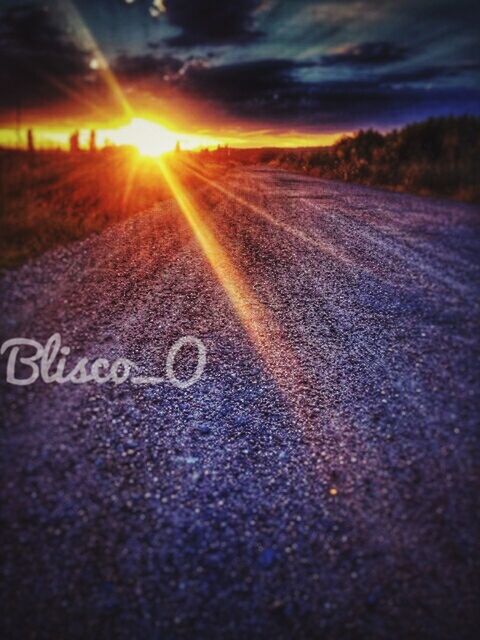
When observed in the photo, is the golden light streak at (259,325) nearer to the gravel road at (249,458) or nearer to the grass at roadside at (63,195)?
the gravel road at (249,458)

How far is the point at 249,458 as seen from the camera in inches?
142

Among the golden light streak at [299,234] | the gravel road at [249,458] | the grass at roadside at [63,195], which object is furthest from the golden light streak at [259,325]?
the grass at roadside at [63,195]

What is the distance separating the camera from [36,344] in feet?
14.5

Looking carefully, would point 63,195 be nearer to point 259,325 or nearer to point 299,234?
point 299,234

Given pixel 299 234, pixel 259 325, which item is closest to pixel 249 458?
pixel 259 325

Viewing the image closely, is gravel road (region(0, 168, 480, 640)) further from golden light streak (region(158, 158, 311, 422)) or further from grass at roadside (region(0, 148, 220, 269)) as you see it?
grass at roadside (region(0, 148, 220, 269))

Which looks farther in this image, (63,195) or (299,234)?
(63,195)

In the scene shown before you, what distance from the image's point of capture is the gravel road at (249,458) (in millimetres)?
2494

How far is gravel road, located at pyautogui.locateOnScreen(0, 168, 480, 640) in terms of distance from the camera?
2.49m

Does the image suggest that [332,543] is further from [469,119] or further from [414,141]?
[469,119]

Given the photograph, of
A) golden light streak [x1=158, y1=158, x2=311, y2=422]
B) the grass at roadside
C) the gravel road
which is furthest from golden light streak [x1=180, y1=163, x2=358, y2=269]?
the grass at roadside

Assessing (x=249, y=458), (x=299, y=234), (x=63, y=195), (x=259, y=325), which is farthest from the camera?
(x=63, y=195)

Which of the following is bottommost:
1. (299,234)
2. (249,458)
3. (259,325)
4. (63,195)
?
(249,458)

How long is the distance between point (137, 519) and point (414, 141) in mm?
15687
